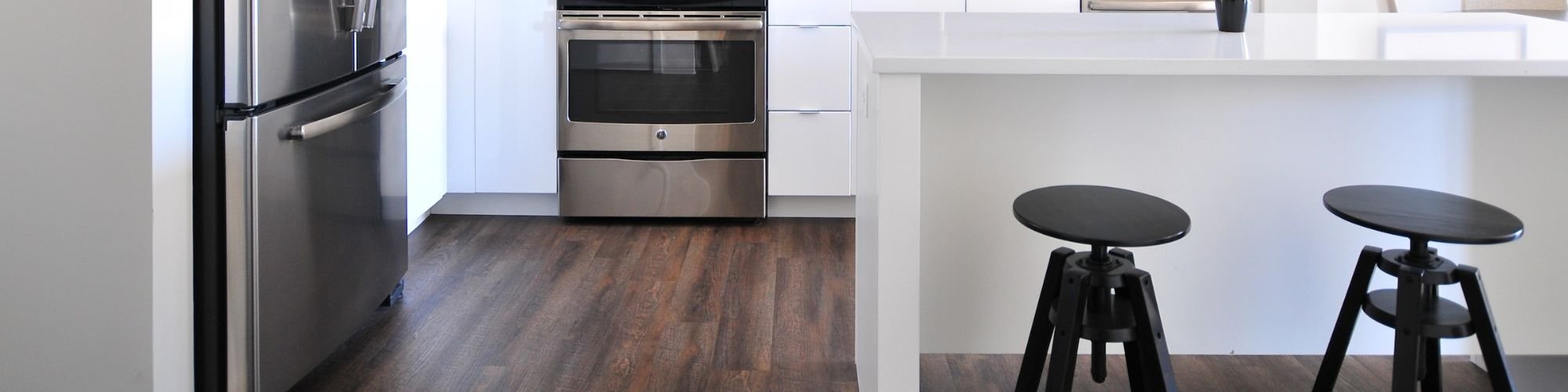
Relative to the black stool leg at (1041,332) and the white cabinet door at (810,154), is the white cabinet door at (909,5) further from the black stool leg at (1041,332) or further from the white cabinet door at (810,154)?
the black stool leg at (1041,332)

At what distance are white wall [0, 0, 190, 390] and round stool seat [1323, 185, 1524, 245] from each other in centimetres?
162

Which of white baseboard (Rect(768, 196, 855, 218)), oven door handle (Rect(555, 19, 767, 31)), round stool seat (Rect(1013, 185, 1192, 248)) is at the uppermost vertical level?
oven door handle (Rect(555, 19, 767, 31))

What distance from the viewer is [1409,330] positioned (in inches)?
70.1

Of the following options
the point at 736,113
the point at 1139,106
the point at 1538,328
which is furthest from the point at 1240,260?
the point at 736,113

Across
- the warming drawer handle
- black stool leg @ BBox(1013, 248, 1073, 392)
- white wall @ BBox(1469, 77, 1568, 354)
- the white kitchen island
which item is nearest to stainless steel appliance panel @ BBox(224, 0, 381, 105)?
the white kitchen island

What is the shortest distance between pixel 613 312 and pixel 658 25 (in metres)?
1.27

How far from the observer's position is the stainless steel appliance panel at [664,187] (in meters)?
4.26

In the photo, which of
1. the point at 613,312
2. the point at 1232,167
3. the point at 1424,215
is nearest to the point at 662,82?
the point at 613,312

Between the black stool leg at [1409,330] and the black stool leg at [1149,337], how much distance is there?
294 mm

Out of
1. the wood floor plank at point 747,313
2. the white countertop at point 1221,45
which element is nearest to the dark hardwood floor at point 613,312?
the wood floor plank at point 747,313

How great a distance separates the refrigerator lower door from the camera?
2162 millimetres

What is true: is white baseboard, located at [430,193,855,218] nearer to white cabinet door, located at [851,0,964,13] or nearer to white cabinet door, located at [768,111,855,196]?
white cabinet door, located at [768,111,855,196]

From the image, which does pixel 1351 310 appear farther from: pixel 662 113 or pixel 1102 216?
pixel 662 113

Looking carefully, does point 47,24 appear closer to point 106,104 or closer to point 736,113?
point 106,104
